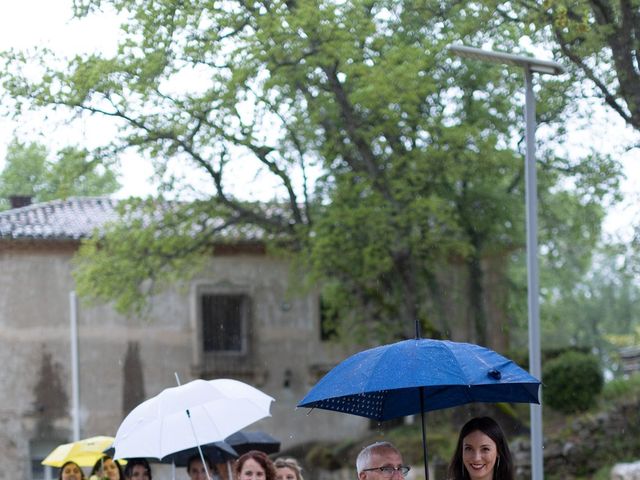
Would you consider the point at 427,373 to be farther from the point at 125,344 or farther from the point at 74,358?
the point at 125,344

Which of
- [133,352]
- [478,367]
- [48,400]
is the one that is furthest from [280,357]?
[478,367]

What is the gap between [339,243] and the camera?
27.3 meters

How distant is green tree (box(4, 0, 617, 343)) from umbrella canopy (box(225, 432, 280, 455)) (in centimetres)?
1143

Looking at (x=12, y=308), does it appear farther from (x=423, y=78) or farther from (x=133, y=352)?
(x=423, y=78)

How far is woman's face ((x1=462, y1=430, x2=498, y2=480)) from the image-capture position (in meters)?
6.67

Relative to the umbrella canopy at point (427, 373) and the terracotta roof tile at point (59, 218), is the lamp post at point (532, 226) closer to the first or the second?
the umbrella canopy at point (427, 373)

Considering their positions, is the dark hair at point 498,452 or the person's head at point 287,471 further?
the person's head at point 287,471

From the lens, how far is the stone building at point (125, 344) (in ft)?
109

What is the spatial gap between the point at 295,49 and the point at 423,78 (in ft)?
8.30

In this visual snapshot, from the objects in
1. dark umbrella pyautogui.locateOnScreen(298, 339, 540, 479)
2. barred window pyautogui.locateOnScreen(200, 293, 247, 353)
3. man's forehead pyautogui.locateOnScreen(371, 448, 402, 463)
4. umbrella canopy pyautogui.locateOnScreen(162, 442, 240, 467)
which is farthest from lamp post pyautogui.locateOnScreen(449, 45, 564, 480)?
barred window pyautogui.locateOnScreen(200, 293, 247, 353)

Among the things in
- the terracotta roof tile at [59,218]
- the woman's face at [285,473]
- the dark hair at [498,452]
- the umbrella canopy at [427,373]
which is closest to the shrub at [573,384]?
the terracotta roof tile at [59,218]

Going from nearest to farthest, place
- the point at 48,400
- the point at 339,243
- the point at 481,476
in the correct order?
the point at 481,476 → the point at 339,243 → the point at 48,400

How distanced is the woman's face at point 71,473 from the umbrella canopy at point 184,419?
2090mm

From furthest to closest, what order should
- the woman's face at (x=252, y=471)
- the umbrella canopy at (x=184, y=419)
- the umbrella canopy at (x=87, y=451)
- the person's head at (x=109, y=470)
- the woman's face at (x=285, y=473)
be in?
the umbrella canopy at (x=87, y=451) < the person's head at (x=109, y=470) < the woman's face at (x=285, y=473) < the umbrella canopy at (x=184, y=419) < the woman's face at (x=252, y=471)
